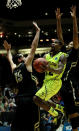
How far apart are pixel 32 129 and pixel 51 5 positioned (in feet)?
42.0

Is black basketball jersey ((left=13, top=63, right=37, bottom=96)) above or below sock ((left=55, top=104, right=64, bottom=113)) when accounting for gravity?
above

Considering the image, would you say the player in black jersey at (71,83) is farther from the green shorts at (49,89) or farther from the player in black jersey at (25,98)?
the player in black jersey at (25,98)

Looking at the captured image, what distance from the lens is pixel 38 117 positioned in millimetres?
4848

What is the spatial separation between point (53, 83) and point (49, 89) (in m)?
0.19

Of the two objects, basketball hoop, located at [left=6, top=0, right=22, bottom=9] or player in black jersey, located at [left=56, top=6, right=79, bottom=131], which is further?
basketball hoop, located at [left=6, top=0, right=22, bottom=9]

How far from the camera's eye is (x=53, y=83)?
5.82 meters

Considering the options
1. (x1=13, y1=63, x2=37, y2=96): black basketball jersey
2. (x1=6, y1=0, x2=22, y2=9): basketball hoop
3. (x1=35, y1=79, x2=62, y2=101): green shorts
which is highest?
(x1=6, y1=0, x2=22, y2=9): basketball hoop

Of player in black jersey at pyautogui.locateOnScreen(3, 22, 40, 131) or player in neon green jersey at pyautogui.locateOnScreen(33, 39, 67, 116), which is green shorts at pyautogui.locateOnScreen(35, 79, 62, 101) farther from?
player in black jersey at pyautogui.locateOnScreen(3, 22, 40, 131)

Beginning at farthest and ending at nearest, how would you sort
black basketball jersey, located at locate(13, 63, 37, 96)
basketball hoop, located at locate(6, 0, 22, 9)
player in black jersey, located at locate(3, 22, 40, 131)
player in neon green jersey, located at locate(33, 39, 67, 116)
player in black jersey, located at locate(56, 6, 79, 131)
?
basketball hoop, located at locate(6, 0, 22, 9)
player in black jersey, located at locate(56, 6, 79, 131)
player in neon green jersey, located at locate(33, 39, 67, 116)
black basketball jersey, located at locate(13, 63, 37, 96)
player in black jersey, located at locate(3, 22, 40, 131)

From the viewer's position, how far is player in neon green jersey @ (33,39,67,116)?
5.50m

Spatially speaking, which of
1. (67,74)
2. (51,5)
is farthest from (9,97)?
(67,74)

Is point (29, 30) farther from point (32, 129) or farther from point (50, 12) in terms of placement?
point (32, 129)

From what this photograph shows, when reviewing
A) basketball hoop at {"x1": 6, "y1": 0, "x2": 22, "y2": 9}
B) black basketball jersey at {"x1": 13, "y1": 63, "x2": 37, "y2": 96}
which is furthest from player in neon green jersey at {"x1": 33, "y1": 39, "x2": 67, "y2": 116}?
basketball hoop at {"x1": 6, "y1": 0, "x2": 22, "y2": 9}

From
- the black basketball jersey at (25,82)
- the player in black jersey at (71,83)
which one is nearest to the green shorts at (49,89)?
the player in black jersey at (71,83)
